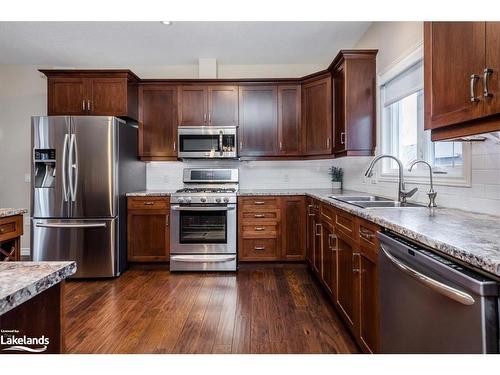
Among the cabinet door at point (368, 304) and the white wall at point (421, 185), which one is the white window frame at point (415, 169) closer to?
the white wall at point (421, 185)

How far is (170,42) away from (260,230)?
244 cm

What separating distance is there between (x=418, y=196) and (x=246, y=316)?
1604 millimetres

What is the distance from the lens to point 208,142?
3.95 m

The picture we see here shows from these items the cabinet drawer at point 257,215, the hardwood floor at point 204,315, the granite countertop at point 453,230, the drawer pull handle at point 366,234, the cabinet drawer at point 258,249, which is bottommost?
the hardwood floor at point 204,315

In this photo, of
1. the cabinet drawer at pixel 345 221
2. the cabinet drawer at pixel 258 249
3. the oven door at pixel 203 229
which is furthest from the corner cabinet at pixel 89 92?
the cabinet drawer at pixel 345 221

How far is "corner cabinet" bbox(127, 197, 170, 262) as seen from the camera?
370 centimetres

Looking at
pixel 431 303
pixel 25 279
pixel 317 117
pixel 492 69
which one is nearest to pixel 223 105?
pixel 317 117

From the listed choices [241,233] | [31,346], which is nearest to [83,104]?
[241,233]

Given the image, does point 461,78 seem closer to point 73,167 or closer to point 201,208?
point 201,208

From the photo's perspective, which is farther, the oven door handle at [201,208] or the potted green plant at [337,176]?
the potted green plant at [337,176]

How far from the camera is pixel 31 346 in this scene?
2.70 ft

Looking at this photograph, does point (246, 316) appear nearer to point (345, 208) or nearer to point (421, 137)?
point (345, 208)

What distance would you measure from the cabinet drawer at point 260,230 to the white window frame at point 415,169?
4.29 ft

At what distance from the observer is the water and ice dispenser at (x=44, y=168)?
337cm
